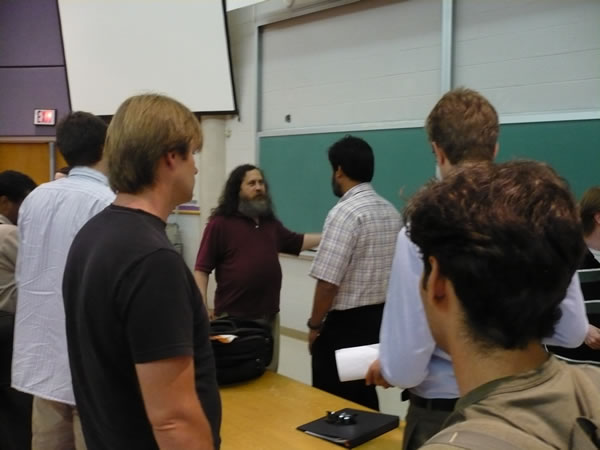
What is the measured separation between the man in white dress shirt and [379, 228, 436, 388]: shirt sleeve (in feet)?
2.94

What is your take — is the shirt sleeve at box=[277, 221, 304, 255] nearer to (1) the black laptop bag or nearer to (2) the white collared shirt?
(1) the black laptop bag

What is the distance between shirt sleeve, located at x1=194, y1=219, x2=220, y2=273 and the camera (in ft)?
9.09

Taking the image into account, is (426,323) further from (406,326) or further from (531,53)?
(531,53)

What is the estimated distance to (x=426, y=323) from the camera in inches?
48.1

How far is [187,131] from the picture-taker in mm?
1177

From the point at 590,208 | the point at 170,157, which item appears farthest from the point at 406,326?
the point at 590,208

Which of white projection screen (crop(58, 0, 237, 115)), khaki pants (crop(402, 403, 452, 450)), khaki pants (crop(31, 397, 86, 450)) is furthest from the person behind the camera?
white projection screen (crop(58, 0, 237, 115))

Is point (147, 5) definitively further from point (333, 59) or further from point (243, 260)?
point (243, 260)

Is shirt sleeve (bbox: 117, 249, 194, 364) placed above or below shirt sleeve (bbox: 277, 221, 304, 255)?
above

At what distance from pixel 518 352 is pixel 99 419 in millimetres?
825

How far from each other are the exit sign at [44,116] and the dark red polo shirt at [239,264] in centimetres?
359

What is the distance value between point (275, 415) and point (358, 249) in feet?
2.62

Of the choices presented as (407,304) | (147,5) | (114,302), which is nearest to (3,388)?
(114,302)

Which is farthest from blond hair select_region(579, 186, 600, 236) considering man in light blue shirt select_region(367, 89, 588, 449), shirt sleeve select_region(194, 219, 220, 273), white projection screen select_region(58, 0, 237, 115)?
white projection screen select_region(58, 0, 237, 115)
